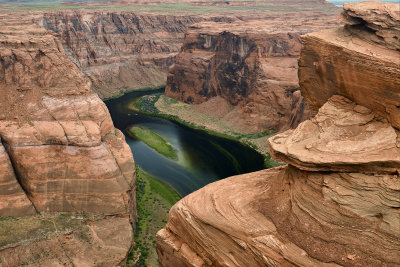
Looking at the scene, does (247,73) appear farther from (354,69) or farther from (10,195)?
(354,69)

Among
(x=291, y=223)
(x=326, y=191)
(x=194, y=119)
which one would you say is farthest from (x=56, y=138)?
(x=194, y=119)

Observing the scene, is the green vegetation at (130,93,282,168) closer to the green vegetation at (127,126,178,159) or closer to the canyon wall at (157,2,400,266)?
the green vegetation at (127,126,178,159)

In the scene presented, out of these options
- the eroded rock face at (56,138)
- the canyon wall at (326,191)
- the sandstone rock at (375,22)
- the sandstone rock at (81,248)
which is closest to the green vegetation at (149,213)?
the sandstone rock at (81,248)

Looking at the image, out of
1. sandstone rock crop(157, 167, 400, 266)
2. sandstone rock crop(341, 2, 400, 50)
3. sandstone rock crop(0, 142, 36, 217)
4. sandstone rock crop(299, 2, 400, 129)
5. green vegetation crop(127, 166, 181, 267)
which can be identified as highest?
sandstone rock crop(341, 2, 400, 50)

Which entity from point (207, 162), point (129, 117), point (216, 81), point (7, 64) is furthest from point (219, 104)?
point (7, 64)

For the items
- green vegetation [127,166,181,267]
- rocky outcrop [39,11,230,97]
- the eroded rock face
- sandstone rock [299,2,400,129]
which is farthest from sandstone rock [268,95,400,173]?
rocky outcrop [39,11,230,97]

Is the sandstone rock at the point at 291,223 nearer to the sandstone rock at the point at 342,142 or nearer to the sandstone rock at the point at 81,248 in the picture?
the sandstone rock at the point at 342,142
